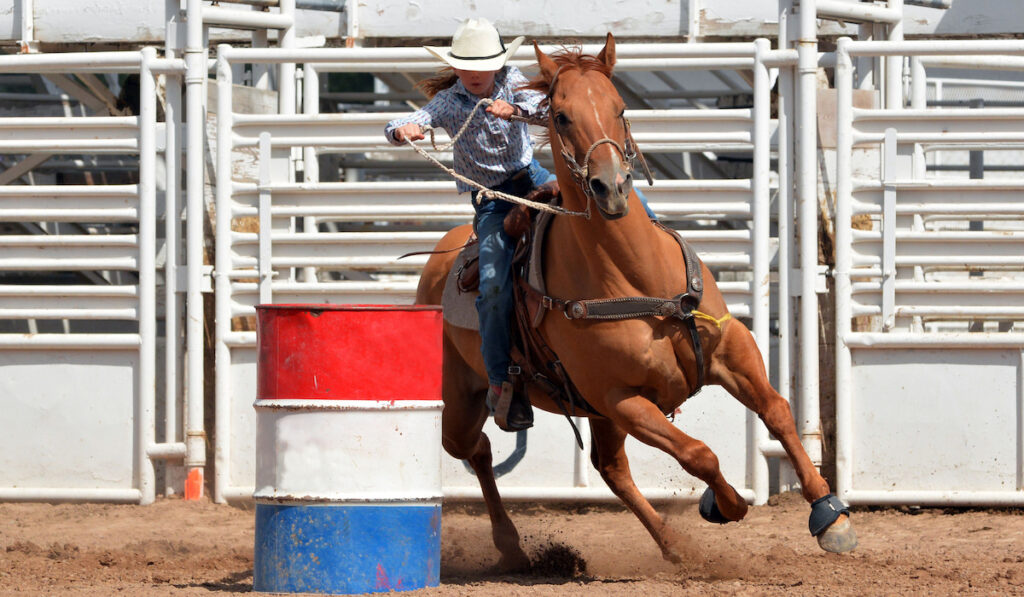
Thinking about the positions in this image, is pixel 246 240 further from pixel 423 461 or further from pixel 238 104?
pixel 423 461

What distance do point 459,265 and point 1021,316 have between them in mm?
3453

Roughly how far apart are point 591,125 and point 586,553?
254 centimetres

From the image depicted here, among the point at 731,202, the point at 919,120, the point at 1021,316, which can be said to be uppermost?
the point at 919,120

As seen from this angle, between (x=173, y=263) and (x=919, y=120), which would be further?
(x=173, y=263)

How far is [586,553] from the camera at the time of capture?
6.52 meters

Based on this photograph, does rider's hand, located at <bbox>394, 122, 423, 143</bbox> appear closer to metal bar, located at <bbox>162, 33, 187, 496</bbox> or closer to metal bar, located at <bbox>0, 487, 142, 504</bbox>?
metal bar, located at <bbox>162, 33, 187, 496</bbox>

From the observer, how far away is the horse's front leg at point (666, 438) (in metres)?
5.21

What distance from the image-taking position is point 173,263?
8.26m

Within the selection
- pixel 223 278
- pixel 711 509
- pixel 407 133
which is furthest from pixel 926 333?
pixel 223 278

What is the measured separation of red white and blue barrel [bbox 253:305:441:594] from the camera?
15.9ft

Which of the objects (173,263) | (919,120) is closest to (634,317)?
(919,120)

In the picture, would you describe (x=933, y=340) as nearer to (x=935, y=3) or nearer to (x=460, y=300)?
(x=460, y=300)

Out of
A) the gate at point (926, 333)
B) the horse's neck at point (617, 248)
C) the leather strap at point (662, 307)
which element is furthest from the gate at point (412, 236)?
the horse's neck at point (617, 248)

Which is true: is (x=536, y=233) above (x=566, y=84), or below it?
below
